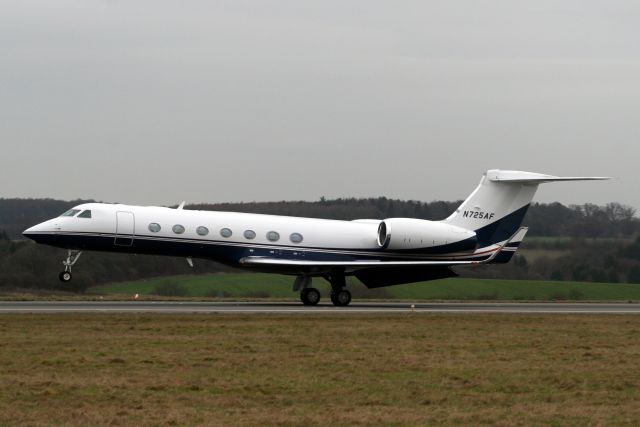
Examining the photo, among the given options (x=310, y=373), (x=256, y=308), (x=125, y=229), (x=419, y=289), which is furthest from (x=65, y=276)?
(x=419, y=289)

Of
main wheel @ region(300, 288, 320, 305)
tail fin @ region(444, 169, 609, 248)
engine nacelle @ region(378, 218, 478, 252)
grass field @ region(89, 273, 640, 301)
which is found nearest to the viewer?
main wheel @ region(300, 288, 320, 305)

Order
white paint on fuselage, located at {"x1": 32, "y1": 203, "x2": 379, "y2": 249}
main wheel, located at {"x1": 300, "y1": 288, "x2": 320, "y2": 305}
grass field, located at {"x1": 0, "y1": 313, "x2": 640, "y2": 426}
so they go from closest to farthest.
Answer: grass field, located at {"x1": 0, "y1": 313, "x2": 640, "y2": 426} < white paint on fuselage, located at {"x1": 32, "y1": 203, "x2": 379, "y2": 249} < main wheel, located at {"x1": 300, "y1": 288, "x2": 320, "y2": 305}

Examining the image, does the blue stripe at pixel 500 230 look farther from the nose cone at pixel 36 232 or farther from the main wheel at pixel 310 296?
the nose cone at pixel 36 232

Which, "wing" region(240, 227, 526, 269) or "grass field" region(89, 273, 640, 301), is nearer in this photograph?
"wing" region(240, 227, 526, 269)

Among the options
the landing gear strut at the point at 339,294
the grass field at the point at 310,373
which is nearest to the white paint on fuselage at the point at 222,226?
the landing gear strut at the point at 339,294

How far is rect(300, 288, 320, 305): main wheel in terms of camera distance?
34781 mm

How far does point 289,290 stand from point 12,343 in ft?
98.1

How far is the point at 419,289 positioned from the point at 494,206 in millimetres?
15219

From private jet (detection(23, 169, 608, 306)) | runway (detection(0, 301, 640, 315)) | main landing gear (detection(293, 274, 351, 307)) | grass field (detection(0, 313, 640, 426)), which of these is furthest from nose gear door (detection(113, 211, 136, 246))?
grass field (detection(0, 313, 640, 426))

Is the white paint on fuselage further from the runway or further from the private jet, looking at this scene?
the runway

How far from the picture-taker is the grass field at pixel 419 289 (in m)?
47.8

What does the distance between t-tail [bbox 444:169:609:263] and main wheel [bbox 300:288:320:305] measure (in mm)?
5671

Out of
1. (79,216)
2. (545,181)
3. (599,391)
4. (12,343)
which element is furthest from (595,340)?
(79,216)

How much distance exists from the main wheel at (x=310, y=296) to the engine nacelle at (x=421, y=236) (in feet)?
8.76
